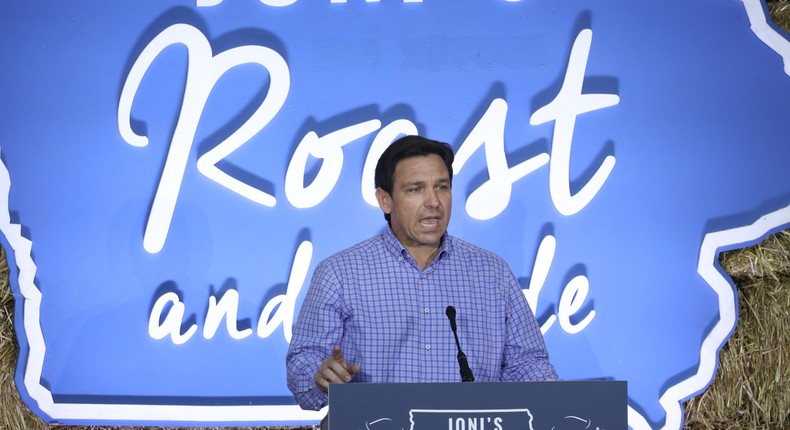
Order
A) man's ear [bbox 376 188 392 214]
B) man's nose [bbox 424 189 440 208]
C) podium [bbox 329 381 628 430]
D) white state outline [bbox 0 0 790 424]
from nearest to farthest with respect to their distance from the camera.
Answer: podium [bbox 329 381 628 430], man's nose [bbox 424 189 440 208], man's ear [bbox 376 188 392 214], white state outline [bbox 0 0 790 424]

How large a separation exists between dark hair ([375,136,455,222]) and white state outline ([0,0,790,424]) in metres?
1.06

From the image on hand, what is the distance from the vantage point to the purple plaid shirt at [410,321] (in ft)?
8.04

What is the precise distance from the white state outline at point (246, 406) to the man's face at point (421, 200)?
104 cm

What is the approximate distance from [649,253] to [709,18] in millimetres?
859

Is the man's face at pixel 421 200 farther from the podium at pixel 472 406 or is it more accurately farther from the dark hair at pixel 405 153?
the podium at pixel 472 406

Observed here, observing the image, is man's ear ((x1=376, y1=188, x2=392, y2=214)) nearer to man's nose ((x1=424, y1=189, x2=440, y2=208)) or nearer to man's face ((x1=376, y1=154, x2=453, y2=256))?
man's face ((x1=376, y1=154, x2=453, y2=256))

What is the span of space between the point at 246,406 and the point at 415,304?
111 centimetres

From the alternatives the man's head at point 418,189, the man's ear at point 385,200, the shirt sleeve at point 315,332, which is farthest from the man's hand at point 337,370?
the man's ear at point 385,200

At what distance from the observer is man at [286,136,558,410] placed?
96.6 inches

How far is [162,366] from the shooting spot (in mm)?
3375

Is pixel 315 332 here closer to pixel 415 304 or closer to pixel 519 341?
pixel 415 304

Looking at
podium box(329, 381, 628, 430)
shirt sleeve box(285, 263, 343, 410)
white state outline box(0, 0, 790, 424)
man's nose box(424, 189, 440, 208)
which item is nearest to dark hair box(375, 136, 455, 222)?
man's nose box(424, 189, 440, 208)

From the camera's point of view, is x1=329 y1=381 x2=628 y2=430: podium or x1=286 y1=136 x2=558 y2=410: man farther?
x1=286 y1=136 x2=558 y2=410: man

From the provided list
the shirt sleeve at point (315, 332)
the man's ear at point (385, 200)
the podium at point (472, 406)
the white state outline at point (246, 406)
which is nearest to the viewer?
the podium at point (472, 406)
